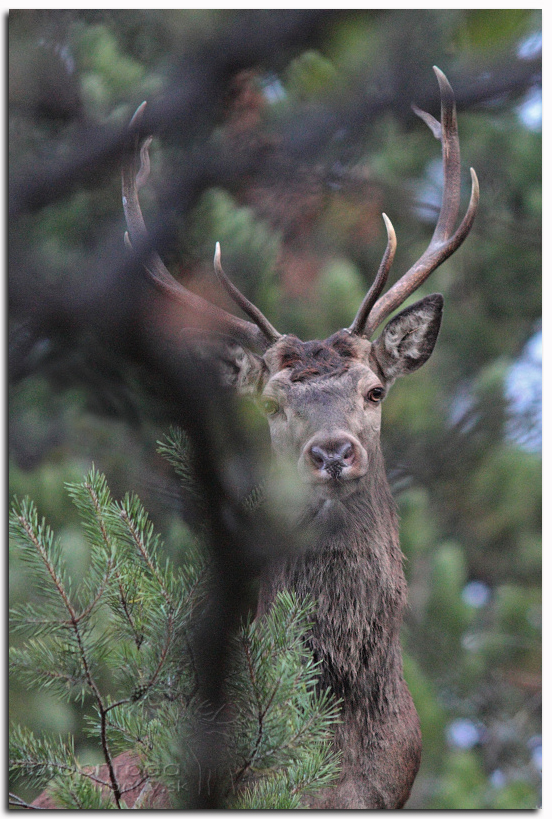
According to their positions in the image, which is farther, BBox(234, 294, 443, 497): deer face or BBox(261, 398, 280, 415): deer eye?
BBox(261, 398, 280, 415): deer eye

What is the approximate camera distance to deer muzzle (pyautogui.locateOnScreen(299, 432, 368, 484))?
153cm

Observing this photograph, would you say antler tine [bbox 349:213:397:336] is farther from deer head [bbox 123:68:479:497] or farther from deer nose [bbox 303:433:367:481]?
deer nose [bbox 303:433:367:481]

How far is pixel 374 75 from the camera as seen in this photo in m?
1.94

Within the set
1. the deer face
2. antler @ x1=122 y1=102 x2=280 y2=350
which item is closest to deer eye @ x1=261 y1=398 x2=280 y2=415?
the deer face

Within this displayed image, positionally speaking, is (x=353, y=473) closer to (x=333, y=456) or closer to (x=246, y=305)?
(x=333, y=456)

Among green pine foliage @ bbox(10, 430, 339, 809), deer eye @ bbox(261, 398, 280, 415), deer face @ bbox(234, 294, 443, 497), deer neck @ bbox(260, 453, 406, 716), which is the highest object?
green pine foliage @ bbox(10, 430, 339, 809)

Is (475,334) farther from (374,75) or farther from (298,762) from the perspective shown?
(298,762)

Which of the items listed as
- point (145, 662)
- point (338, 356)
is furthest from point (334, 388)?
point (145, 662)

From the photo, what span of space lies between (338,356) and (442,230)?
35cm

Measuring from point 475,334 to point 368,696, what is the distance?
96 cm

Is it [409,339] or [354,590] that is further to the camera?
[409,339]

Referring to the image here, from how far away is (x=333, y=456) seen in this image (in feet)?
5.00

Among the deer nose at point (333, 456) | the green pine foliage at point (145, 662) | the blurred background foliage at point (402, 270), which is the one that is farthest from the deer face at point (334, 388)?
the green pine foliage at point (145, 662)

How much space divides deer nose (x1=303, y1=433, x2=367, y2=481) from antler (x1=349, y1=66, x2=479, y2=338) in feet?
1.04
